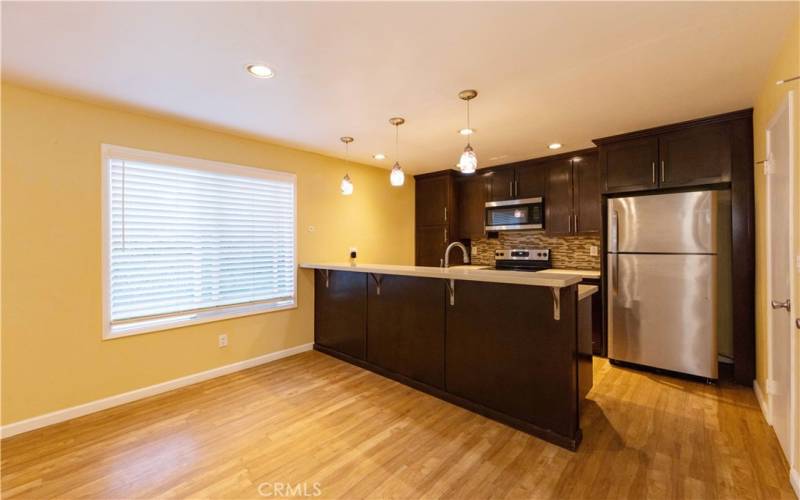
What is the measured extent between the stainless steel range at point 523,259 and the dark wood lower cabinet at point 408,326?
2247 millimetres

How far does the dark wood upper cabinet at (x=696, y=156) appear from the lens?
2.97m

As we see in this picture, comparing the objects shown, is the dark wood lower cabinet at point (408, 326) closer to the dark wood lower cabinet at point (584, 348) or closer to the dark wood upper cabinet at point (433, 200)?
the dark wood lower cabinet at point (584, 348)

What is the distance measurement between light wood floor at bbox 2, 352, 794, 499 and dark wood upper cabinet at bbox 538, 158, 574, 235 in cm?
200

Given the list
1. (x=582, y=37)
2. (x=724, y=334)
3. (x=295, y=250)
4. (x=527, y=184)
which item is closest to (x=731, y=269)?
(x=724, y=334)

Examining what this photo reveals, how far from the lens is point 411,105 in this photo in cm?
270

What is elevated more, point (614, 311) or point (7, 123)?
point (7, 123)

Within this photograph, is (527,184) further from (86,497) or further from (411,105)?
(86,497)

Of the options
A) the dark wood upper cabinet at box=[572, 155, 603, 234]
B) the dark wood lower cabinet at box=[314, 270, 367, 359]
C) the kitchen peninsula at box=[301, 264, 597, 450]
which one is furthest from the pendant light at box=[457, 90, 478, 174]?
the dark wood upper cabinet at box=[572, 155, 603, 234]

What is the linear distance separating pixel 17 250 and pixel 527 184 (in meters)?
4.94

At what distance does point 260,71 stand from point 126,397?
278 centimetres

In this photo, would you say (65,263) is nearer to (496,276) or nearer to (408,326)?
(408,326)

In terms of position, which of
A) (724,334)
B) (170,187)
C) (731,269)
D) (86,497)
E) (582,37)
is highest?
(582,37)

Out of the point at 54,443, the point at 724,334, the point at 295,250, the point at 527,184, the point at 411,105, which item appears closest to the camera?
the point at 54,443

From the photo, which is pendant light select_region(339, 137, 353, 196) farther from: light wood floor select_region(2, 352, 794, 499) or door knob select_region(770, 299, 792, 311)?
door knob select_region(770, 299, 792, 311)
